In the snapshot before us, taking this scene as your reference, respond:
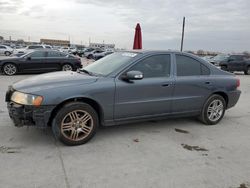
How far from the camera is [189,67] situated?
17.7 ft

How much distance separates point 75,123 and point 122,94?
923 millimetres

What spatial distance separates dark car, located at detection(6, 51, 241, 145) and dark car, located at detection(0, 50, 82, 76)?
9.67 meters

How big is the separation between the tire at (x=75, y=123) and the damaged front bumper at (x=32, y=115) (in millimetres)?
150

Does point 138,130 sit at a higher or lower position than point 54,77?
lower

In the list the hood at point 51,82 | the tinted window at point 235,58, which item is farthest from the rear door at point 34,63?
the tinted window at point 235,58

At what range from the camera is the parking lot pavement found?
128 inches

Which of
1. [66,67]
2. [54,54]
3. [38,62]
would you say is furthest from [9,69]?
[66,67]

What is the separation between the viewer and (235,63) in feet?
68.0

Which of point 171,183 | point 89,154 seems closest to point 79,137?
point 89,154

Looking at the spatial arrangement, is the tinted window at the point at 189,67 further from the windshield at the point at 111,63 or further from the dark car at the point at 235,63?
the dark car at the point at 235,63

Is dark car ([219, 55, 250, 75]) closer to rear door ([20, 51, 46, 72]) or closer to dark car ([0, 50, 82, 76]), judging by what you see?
dark car ([0, 50, 82, 76])

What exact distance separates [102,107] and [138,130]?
1.10 meters

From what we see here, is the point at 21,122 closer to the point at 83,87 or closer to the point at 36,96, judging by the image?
the point at 36,96

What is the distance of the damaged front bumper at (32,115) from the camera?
395 cm
